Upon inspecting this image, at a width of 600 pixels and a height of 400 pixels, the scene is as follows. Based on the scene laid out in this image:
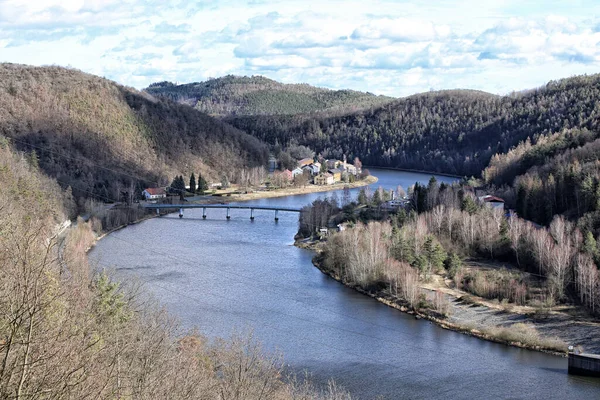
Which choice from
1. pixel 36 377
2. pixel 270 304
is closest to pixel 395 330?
pixel 270 304

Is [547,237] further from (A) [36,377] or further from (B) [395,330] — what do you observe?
(A) [36,377]

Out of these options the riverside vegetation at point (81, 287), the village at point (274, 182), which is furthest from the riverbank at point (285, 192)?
the riverside vegetation at point (81, 287)

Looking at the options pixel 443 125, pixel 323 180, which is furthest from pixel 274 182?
pixel 443 125

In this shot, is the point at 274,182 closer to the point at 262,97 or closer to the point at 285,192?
the point at 285,192

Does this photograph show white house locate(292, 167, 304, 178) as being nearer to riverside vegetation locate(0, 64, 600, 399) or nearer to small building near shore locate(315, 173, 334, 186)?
small building near shore locate(315, 173, 334, 186)

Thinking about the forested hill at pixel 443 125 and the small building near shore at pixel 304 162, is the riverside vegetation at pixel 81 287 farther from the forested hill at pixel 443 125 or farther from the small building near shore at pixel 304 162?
the forested hill at pixel 443 125

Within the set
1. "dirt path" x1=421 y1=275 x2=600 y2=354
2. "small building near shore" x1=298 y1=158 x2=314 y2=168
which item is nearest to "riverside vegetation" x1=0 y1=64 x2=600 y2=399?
"dirt path" x1=421 y1=275 x2=600 y2=354
